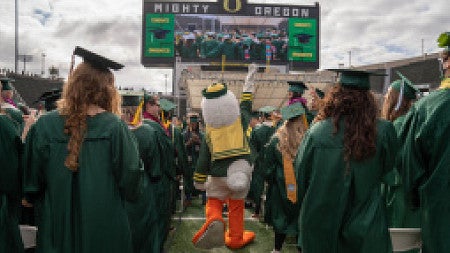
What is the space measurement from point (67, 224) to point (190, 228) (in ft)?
13.9

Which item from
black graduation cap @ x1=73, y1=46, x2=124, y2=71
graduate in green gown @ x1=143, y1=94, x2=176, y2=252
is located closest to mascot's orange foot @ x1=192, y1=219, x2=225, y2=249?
graduate in green gown @ x1=143, y1=94, x2=176, y2=252

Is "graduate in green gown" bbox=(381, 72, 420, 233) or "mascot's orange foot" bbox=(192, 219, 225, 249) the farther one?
"mascot's orange foot" bbox=(192, 219, 225, 249)

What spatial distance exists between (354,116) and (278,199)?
2705 mm

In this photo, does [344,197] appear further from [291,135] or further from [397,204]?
[291,135]

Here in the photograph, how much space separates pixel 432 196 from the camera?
2.62 m

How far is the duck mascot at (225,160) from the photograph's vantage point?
502 centimetres

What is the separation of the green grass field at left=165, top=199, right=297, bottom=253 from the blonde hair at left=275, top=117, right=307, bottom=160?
4.91 ft

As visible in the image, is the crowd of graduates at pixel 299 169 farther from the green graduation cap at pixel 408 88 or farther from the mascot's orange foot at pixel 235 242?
the mascot's orange foot at pixel 235 242

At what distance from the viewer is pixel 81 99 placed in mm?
2543

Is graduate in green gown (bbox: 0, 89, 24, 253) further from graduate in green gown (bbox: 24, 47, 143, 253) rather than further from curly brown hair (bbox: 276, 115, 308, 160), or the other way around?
curly brown hair (bbox: 276, 115, 308, 160)

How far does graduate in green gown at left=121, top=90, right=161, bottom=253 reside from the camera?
3.97m

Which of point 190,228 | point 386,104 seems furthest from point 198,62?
point 386,104

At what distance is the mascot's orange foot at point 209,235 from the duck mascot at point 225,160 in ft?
0.24

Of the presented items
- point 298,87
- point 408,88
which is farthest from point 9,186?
point 298,87
